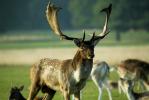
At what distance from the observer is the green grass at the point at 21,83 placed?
76.8ft

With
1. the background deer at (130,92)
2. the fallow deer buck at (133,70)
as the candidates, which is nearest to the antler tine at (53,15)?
the background deer at (130,92)

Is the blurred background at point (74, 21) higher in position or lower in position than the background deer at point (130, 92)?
higher

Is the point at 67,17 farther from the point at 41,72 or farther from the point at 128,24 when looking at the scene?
the point at 41,72

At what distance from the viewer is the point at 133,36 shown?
95.9 meters

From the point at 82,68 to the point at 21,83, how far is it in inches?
531

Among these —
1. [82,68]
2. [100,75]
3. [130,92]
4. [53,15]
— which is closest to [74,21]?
[100,75]

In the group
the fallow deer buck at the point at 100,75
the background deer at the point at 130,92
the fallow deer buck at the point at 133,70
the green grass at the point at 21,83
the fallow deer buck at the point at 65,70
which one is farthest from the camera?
the fallow deer buck at the point at 133,70

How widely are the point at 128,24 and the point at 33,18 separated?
21892mm

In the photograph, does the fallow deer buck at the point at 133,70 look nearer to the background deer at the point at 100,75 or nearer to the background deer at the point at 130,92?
the background deer at the point at 100,75

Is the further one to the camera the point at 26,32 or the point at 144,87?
the point at 26,32

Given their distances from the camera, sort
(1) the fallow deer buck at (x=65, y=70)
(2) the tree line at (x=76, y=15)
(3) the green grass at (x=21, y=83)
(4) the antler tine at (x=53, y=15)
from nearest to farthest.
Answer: (1) the fallow deer buck at (x=65, y=70), (4) the antler tine at (x=53, y=15), (3) the green grass at (x=21, y=83), (2) the tree line at (x=76, y=15)

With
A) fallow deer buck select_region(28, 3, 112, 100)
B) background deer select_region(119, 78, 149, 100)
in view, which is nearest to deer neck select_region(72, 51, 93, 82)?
fallow deer buck select_region(28, 3, 112, 100)

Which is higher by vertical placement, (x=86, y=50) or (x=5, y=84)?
(x=86, y=50)

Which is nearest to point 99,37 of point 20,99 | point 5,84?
point 20,99
